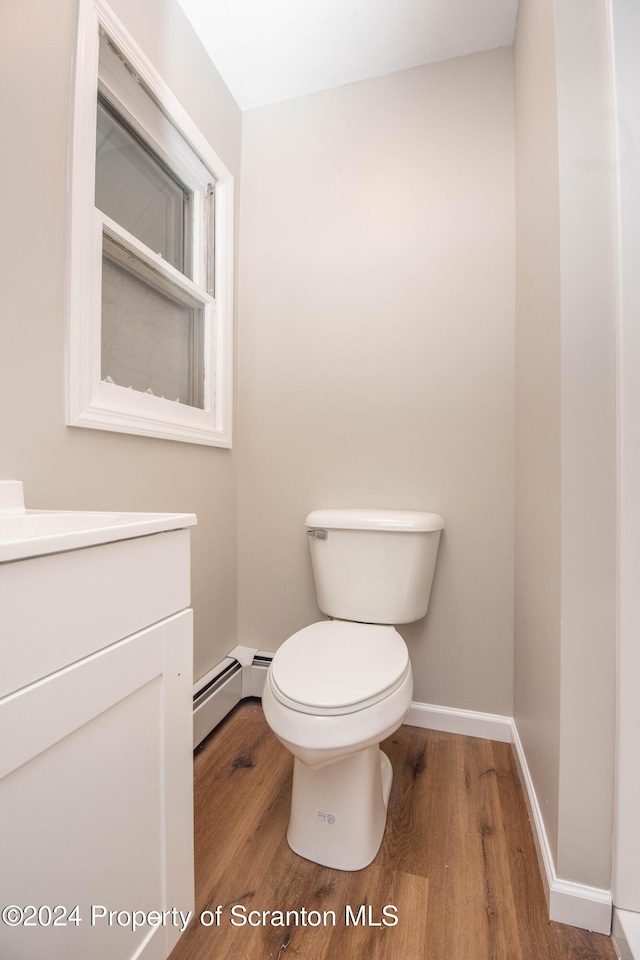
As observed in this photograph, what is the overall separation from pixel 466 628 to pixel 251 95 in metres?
→ 2.12

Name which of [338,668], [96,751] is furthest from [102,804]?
[338,668]

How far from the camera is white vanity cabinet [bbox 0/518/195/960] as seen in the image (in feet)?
1.51

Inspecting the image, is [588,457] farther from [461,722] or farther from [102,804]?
[461,722]

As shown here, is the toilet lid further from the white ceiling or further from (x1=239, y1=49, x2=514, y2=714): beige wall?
the white ceiling

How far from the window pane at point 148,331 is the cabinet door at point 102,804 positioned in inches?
31.1

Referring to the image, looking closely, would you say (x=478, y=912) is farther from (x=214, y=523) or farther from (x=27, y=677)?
(x=214, y=523)

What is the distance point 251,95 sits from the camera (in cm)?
168

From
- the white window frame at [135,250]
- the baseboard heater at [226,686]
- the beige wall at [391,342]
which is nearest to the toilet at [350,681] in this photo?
the beige wall at [391,342]

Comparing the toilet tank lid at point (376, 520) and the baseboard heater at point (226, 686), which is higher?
the toilet tank lid at point (376, 520)

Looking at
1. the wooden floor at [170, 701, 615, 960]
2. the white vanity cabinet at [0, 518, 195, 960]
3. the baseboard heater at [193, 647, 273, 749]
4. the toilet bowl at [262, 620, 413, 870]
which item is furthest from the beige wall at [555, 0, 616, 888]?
the baseboard heater at [193, 647, 273, 749]

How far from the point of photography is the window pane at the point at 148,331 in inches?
45.8

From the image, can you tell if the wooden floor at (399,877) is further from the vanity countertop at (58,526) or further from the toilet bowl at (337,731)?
the vanity countertop at (58,526)

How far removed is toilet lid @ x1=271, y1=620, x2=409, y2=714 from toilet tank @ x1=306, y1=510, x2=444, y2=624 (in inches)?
4.6

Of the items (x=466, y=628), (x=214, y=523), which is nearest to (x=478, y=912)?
(x=466, y=628)
